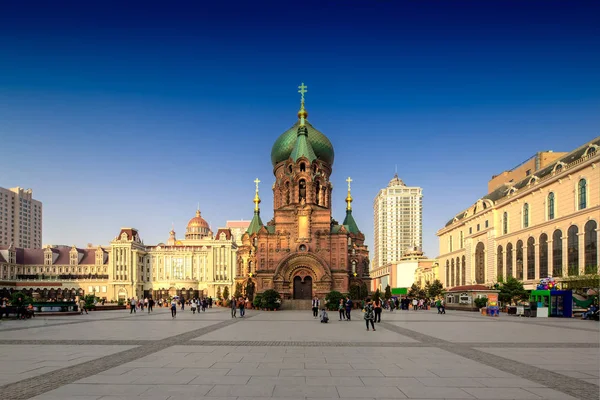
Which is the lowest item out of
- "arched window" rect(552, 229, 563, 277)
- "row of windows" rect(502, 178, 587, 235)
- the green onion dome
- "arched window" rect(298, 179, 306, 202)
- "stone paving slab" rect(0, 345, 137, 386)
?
"stone paving slab" rect(0, 345, 137, 386)

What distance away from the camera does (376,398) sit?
10148mm

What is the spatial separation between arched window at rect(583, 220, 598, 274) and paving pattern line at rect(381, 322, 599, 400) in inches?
1291

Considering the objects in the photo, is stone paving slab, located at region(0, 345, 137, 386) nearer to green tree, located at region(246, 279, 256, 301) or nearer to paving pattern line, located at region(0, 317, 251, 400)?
paving pattern line, located at region(0, 317, 251, 400)

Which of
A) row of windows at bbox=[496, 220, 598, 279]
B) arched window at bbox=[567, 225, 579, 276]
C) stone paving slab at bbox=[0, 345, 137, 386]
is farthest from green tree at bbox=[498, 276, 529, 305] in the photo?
stone paving slab at bbox=[0, 345, 137, 386]

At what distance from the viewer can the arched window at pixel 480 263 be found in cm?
7312

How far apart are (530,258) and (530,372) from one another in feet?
163

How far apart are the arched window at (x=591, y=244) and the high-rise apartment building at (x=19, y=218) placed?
176103mm

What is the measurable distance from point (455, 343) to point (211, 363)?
33.0 ft

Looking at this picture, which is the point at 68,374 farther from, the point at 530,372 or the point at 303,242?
the point at 303,242

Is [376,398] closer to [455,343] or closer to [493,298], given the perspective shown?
[455,343]

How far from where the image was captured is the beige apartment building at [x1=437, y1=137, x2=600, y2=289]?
46.8 metres

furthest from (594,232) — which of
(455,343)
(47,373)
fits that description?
(47,373)

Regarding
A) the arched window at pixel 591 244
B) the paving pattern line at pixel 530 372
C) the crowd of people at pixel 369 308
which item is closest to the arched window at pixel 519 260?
the crowd of people at pixel 369 308

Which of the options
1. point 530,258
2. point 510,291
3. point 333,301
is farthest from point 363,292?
point 530,258
